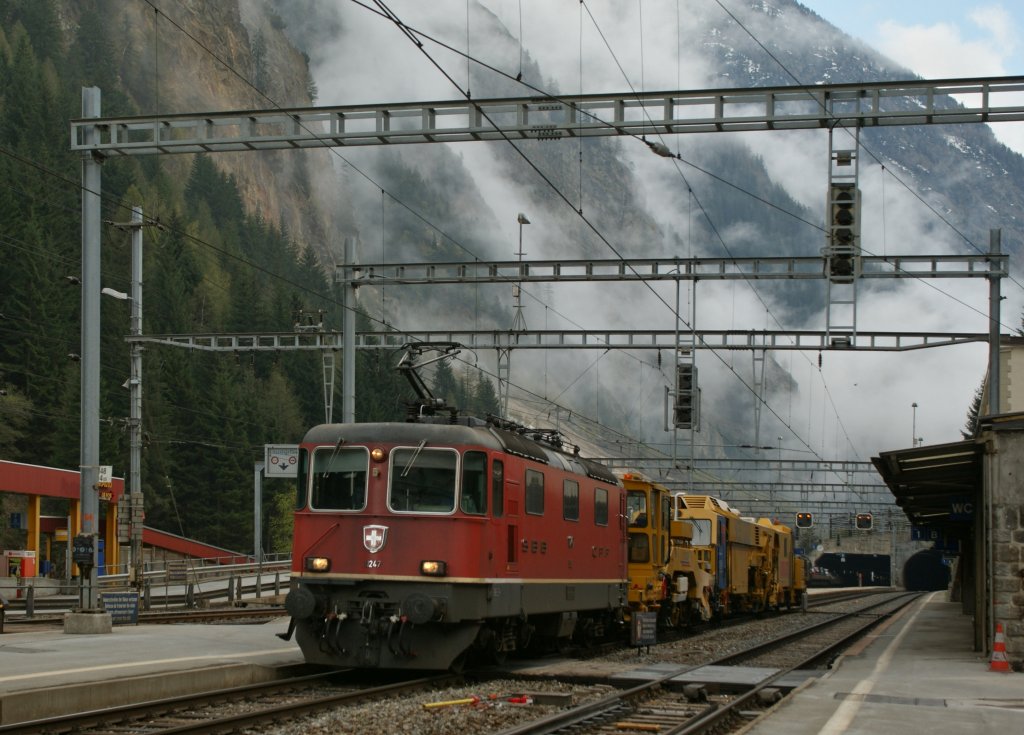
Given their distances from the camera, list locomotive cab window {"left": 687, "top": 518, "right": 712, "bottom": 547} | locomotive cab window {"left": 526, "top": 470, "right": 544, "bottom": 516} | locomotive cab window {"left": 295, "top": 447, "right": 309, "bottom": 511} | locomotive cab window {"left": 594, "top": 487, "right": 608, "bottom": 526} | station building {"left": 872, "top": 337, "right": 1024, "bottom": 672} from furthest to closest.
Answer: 1. locomotive cab window {"left": 687, "top": 518, "right": 712, "bottom": 547}
2. locomotive cab window {"left": 594, "top": 487, "right": 608, "bottom": 526}
3. station building {"left": 872, "top": 337, "right": 1024, "bottom": 672}
4. locomotive cab window {"left": 526, "top": 470, "right": 544, "bottom": 516}
5. locomotive cab window {"left": 295, "top": 447, "right": 309, "bottom": 511}

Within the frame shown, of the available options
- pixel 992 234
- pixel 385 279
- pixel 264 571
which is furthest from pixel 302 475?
pixel 264 571

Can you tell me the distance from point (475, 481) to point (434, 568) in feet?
4.08

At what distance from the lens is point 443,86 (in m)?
199

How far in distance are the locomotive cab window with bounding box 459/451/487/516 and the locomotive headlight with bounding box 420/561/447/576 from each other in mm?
846

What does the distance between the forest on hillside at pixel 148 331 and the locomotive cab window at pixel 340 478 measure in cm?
3737

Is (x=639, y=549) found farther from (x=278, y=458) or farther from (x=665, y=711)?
(x=278, y=458)

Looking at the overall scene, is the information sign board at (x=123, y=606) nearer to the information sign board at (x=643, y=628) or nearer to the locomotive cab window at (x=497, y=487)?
the information sign board at (x=643, y=628)

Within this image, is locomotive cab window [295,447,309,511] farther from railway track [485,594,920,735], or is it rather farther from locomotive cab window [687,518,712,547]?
locomotive cab window [687,518,712,547]

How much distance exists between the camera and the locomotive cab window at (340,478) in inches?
650

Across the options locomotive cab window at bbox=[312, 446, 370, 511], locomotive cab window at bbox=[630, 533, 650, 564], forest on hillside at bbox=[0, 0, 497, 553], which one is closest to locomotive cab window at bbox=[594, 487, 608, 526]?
locomotive cab window at bbox=[630, 533, 650, 564]

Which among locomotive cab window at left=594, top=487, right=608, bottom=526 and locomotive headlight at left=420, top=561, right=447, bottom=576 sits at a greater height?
locomotive cab window at left=594, top=487, right=608, bottom=526

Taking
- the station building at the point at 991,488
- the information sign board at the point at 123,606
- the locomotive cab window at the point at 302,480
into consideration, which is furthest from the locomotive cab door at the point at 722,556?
the locomotive cab window at the point at 302,480

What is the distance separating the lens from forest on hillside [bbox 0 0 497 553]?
6638 cm

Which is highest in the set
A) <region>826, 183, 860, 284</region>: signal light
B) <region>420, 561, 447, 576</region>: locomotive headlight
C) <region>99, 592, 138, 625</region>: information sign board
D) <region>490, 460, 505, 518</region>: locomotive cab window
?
<region>826, 183, 860, 284</region>: signal light
